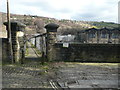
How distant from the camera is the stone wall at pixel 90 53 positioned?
29.2ft

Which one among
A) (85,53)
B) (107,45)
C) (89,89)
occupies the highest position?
(107,45)

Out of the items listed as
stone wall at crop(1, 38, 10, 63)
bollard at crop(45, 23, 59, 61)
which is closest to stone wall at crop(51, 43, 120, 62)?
bollard at crop(45, 23, 59, 61)

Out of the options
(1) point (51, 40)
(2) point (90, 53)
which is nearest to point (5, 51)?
(1) point (51, 40)

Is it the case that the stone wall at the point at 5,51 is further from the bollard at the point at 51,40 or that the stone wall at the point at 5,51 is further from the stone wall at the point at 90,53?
the stone wall at the point at 90,53

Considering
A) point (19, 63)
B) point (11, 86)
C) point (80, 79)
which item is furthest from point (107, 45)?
point (11, 86)

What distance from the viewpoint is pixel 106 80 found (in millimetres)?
5352

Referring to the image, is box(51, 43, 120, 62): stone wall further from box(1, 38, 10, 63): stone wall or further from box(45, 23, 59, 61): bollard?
box(1, 38, 10, 63): stone wall

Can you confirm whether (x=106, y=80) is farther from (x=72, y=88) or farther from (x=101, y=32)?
(x=101, y=32)

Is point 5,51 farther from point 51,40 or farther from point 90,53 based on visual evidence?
point 90,53

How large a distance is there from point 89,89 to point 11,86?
8.82 ft

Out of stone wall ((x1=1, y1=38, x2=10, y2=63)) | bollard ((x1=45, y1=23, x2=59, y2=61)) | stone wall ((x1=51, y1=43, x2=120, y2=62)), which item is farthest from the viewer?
stone wall ((x1=51, y1=43, x2=120, y2=62))

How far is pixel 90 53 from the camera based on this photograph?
353 inches

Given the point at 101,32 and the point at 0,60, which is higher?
the point at 101,32

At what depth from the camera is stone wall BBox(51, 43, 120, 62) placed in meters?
8.89
